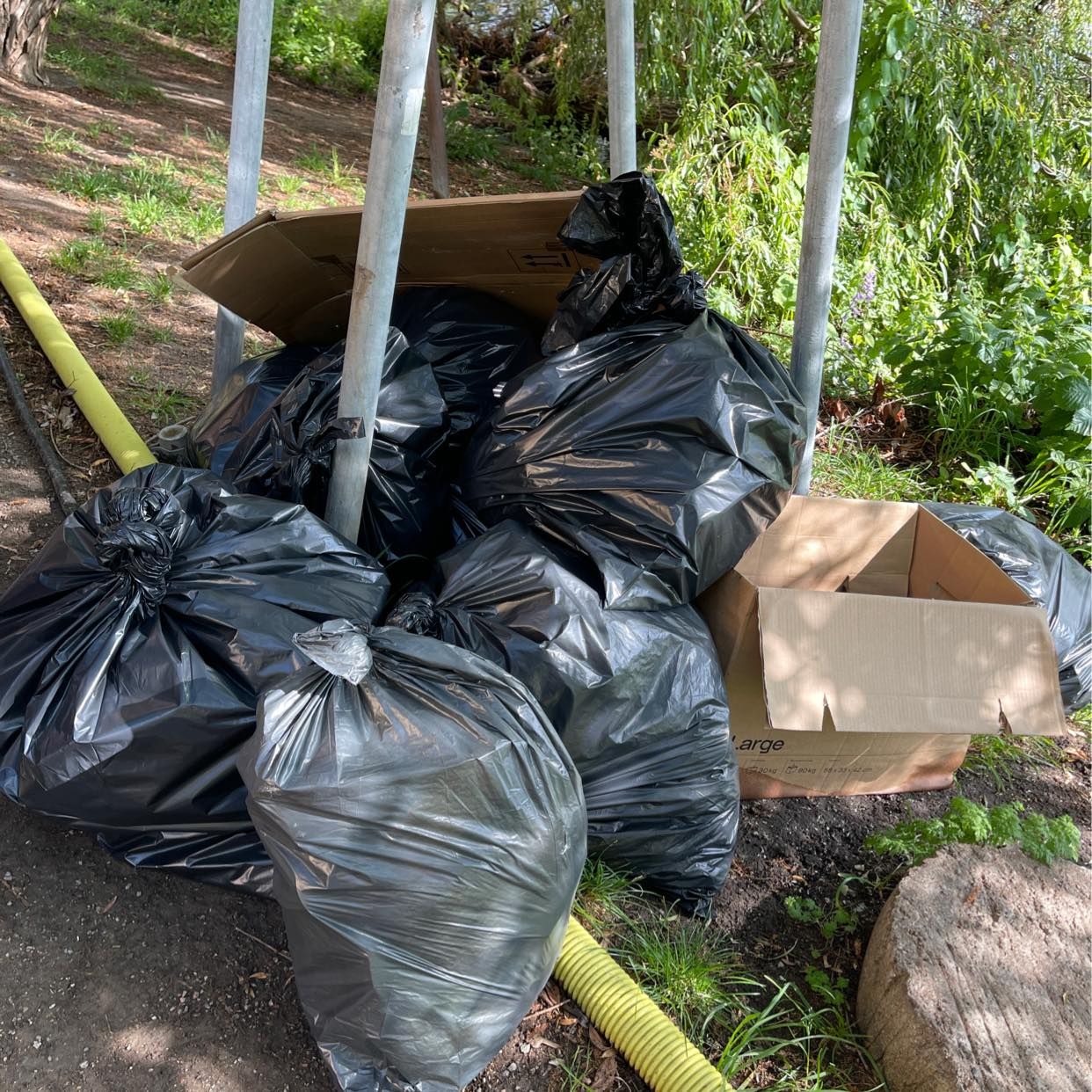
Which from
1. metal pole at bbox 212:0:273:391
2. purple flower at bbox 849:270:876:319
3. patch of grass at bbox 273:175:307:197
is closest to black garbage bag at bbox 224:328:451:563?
metal pole at bbox 212:0:273:391

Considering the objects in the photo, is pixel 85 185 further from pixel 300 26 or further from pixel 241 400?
pixel 300 26

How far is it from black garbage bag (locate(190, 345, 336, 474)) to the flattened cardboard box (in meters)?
1.10

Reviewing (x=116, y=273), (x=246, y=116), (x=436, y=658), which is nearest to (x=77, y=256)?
(x=116, y=273)

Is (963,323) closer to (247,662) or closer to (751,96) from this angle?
(751,96)

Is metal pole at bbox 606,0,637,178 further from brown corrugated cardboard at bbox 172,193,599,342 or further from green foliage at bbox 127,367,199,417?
green foliage at bbox 127,367,199,417

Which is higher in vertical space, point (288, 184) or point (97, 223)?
point (288, 184)

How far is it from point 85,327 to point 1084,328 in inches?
134

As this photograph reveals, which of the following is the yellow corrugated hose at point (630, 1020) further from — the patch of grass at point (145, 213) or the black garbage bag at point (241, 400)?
the patch of grass at point (145, 213)

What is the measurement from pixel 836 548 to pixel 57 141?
469cm

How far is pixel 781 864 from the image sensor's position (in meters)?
2.02

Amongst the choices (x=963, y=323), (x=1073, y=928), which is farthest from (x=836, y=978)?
(x=963, y=323)

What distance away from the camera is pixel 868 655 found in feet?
5.82

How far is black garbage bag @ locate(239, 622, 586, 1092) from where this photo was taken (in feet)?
4.33

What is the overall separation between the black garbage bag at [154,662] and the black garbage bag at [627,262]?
717mm
